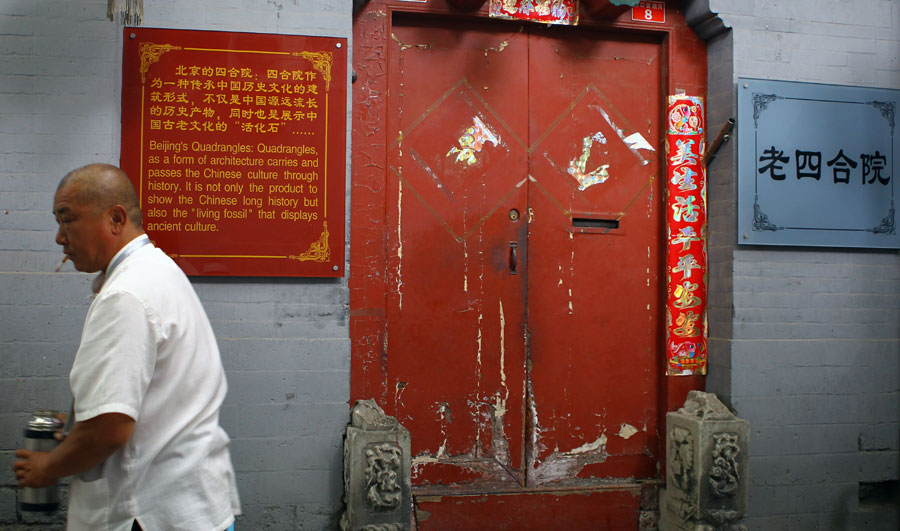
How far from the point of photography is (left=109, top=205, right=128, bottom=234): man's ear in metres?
1.97

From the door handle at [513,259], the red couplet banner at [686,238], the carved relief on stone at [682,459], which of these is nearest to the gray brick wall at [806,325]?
the red couplet banner at [686,238]

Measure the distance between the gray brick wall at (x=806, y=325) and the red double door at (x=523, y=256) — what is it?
1.32 ft

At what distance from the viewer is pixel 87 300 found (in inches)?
137

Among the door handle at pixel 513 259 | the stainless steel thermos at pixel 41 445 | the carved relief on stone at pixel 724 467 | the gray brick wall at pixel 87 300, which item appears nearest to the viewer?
the stainless steel thermos at pixel 41 445

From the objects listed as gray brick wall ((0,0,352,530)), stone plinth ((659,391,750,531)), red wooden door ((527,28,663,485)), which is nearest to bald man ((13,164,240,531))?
gray brick wall ((0,0,352,530))

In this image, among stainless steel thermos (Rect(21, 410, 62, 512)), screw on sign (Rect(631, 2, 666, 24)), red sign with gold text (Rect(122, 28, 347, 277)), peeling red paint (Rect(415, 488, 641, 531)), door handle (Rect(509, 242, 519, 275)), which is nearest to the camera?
stainless steel thermos (Rect(21, 410, 62, 512))

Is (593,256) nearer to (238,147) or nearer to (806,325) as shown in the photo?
(806,325)

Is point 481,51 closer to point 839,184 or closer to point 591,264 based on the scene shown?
point 591,264

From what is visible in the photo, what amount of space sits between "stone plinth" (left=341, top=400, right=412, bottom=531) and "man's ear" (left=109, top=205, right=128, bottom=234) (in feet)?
6.04

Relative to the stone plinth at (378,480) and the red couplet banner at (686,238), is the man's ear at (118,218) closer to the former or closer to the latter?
the stone plinth at (378,480)

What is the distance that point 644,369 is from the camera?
428cm

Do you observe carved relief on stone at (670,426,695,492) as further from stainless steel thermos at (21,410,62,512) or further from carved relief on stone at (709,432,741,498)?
stainless steel thermos at (21,410,62,512)

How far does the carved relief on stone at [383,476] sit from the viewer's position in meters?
3.47

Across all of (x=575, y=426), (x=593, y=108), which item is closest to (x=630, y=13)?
(x=593, y=108)
